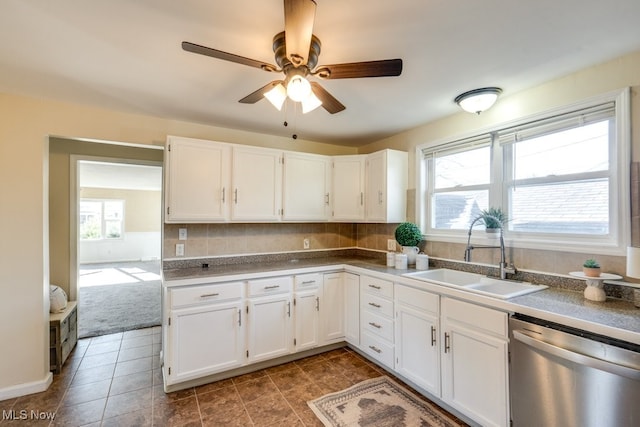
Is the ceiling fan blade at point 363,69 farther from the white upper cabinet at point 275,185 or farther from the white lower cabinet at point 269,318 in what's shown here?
the white lower cabinet at point 269,318

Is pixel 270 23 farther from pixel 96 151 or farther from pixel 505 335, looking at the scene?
pixel 96 151

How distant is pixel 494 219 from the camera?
2.28 meters

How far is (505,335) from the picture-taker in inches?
67.1

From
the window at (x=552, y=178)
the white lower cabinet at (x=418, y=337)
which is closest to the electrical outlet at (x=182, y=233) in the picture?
the white lower cabinet at (x=418, y=337)

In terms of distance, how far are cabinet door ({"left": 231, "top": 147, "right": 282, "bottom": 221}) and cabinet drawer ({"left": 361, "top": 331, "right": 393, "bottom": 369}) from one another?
1.48 metres

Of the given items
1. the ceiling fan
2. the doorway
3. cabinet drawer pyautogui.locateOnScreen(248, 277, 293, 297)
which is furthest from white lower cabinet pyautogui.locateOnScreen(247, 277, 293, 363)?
the doorway

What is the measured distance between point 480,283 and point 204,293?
2.22 meters

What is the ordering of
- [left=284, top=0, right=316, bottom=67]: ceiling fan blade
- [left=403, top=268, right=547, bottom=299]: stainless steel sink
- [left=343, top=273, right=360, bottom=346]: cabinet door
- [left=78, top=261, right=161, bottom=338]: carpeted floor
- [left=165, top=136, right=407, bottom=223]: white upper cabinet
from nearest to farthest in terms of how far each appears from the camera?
1. [left=284, top=0, right=316, bottom=67]: ceiling fan blade
2. [left=403, top=268, right=547, bottom=299]: stainless steel sink
3. [left=165, top=136, right=407, bottom=223]: white upper cabinet
4. [left=343, top=273, right=360, bottom=346]: cabinet door
5. [left=78, top=261, right=161, bottom=338]: carpeted floor

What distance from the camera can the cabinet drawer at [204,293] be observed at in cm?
231

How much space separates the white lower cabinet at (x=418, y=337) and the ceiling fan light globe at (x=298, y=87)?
1.64 metres

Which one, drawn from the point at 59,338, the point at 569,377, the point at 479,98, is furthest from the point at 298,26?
the point at 59,338

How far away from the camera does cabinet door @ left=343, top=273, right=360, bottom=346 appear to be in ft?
9.56

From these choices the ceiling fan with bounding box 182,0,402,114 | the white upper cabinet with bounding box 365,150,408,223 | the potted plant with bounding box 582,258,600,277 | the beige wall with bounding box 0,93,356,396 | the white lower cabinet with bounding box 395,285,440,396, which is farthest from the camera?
the white upper cabinet with bounding box 365,150,408,223
